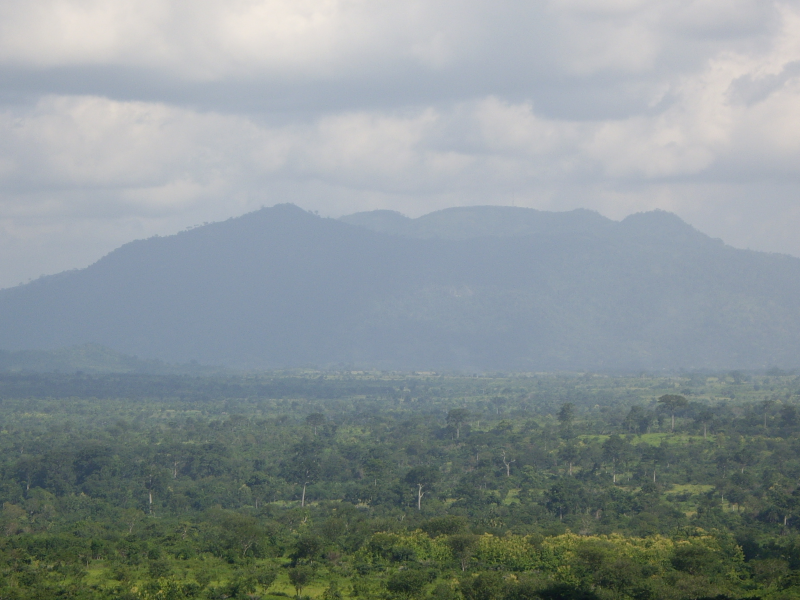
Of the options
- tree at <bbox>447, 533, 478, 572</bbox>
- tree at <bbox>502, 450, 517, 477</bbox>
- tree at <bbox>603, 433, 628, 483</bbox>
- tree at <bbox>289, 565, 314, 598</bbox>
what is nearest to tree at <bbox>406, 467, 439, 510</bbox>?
tree at <bbox>502, 450, 517, 477</bbox>

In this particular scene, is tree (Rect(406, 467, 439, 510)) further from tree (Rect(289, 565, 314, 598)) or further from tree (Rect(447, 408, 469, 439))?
tree (Rect(447, 408, 469, 439))

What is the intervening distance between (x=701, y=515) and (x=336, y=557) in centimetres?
2682

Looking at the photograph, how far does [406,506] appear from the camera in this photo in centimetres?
7256

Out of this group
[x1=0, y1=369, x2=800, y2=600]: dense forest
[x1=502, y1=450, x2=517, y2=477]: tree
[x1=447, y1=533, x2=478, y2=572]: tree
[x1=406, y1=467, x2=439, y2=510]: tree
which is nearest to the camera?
[x1=0, y1=369, x2=800, y2=600]: dense forest

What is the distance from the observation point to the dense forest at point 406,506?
45406 millimetres

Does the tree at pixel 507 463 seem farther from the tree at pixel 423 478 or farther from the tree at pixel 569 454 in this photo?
the tree at pixel 423 478

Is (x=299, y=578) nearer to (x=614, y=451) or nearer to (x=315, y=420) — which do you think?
(x=614, y=451)

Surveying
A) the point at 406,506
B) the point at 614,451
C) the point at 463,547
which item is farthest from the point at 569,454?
the point at 463,547

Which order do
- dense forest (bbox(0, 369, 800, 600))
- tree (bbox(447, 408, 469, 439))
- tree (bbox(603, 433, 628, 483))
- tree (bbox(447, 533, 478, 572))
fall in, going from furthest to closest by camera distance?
tree (bbox(447, 408, 469, 439))
tree (bbox(603, 433, 628, 483))
tree (bbox(447, 533, 478, 572))
dense forest (bbox(0, 369, 800, 600))

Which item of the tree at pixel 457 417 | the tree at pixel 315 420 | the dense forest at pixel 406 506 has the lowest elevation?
the dense forest at pixel 406 506

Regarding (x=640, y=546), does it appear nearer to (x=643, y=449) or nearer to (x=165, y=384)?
(x=643, y=449)

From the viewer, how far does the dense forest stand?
45406 mm

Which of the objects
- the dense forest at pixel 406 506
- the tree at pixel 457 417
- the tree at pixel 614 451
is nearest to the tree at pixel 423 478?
the dense forest at pixel 406 506

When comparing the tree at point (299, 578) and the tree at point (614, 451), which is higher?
the tree at point (614, 451)
